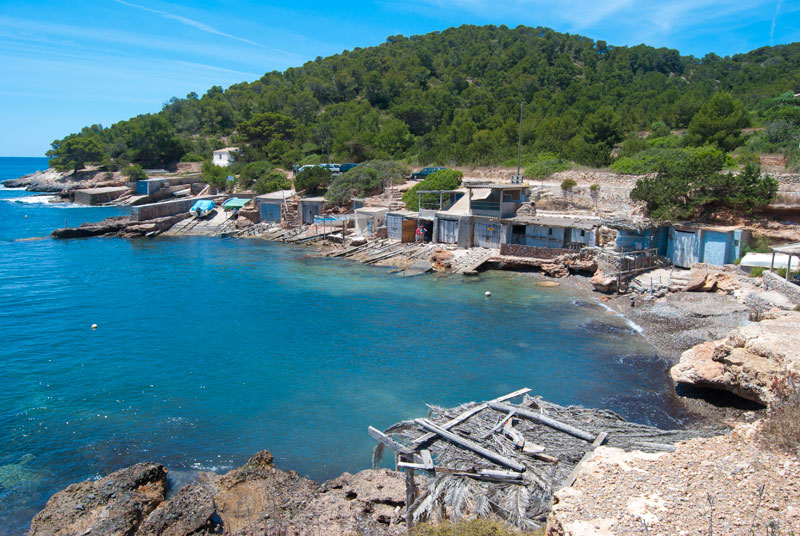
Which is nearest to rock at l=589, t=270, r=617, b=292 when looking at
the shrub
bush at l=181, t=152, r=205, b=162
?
the shrub

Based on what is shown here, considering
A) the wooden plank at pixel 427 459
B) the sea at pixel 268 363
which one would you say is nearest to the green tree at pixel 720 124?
the sea at pixel 268 363

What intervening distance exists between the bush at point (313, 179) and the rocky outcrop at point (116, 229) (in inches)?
522

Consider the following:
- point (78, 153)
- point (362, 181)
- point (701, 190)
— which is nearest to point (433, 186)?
point (362, 181)

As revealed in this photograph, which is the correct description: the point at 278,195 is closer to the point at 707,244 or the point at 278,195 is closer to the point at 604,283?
the point at 604,283

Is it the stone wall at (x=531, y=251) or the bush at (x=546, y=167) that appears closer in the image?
the stone wall at (x=531, y=251)

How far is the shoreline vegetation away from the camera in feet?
28.8

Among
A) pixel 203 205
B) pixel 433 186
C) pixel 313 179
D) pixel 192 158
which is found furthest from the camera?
pixel 192 158

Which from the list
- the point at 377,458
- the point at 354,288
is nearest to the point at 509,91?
the point at 354,288

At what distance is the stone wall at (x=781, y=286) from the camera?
1970cm

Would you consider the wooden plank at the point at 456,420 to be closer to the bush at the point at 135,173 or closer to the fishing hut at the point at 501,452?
the fishing hut at the point at 501,452

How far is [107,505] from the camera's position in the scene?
11.1 m

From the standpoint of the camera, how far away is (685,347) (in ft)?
65.0

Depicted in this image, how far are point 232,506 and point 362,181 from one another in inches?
1522

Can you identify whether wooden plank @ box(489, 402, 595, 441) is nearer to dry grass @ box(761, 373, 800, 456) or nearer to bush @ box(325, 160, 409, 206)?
dry grass @ box(761, 373, 800, 456)
